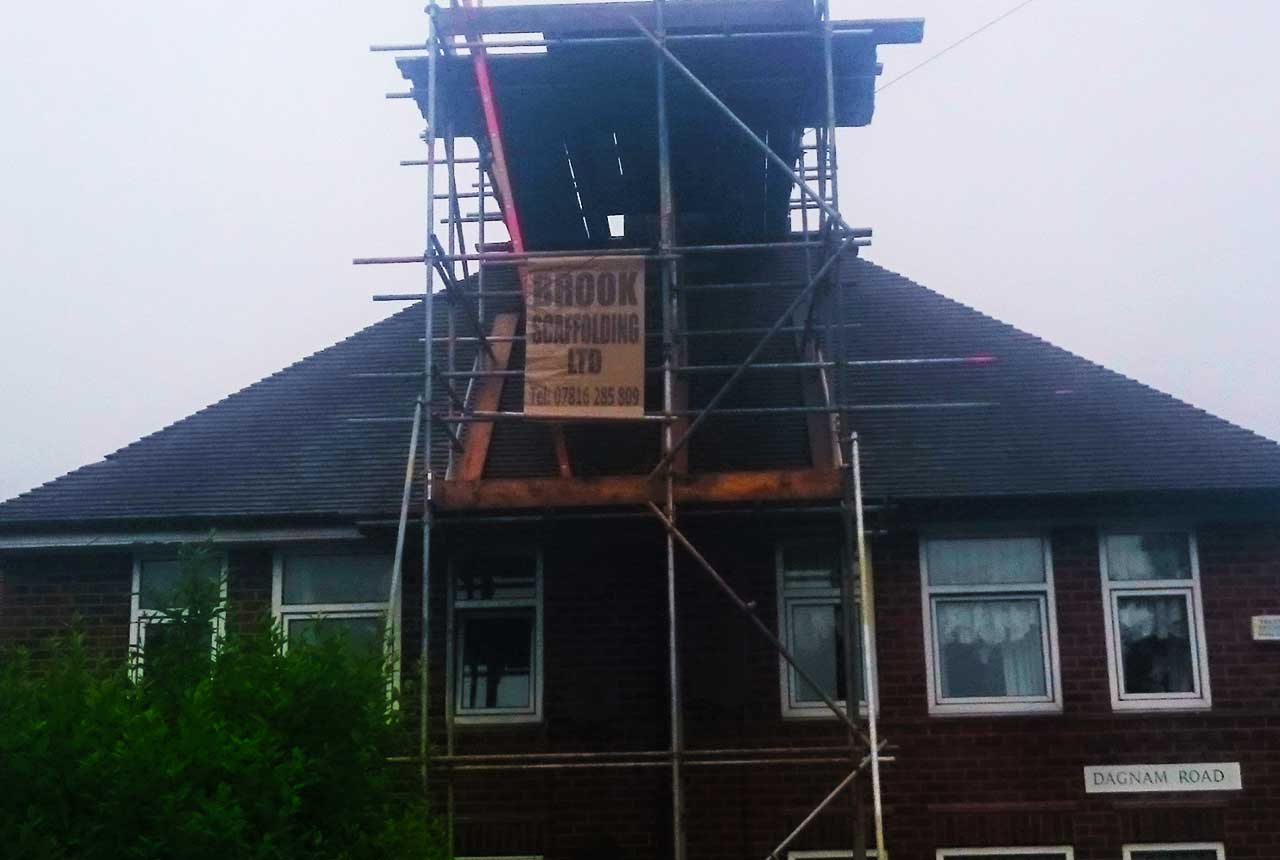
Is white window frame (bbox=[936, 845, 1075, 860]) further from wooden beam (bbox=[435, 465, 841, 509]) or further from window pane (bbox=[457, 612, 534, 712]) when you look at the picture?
window pane (bbox=[457, 612, 534, 712])

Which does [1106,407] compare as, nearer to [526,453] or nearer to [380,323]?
[526,453]

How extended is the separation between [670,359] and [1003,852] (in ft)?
15.5

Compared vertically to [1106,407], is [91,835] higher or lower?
lower

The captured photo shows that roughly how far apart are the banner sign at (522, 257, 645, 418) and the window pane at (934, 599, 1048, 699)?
11.7ft

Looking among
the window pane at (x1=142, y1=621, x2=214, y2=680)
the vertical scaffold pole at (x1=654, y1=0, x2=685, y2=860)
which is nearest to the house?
the vertical scaffold pole at (x1=654, y1=0, x2=685, y2=860)

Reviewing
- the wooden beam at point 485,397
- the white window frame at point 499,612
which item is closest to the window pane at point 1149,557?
the white window frame at point 499,612

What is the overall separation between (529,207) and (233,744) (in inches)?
285

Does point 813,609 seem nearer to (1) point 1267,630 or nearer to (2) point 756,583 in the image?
(2) point 756,583

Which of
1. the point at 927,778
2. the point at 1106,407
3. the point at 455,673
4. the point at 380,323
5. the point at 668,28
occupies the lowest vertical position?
the point at 927,778

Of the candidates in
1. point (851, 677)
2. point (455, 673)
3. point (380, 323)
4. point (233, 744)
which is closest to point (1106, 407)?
point (851, 677)

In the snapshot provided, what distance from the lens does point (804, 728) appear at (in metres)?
12.6

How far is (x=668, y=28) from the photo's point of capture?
474 inches

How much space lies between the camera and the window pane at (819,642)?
1289 cm

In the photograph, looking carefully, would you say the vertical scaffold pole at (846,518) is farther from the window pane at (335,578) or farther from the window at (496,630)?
the window pane at (335,578)
